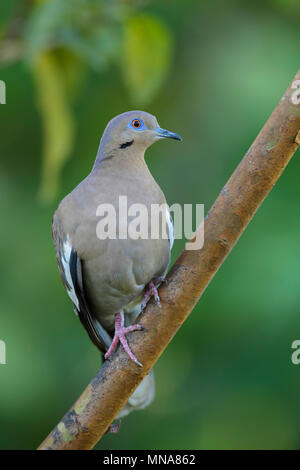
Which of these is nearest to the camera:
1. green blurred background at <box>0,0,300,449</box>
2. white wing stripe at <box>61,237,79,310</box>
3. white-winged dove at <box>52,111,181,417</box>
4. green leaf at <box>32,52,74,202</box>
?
white-winged dove at <box>52,111,181,417</box>

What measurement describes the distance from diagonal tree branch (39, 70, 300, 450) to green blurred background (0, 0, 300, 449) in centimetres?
178

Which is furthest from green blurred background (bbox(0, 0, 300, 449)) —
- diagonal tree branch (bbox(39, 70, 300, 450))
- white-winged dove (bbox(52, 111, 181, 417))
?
diagonal tree branch (bbox(39, 70, 300, 450))

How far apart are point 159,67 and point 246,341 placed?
2.17 meters

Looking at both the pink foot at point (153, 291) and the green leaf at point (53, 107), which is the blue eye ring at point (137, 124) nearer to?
the green leaf at point (53, 107)

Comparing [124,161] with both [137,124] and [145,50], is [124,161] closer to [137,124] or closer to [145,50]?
[137,124]

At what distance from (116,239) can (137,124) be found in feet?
1.12

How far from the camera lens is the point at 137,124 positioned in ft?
6.14

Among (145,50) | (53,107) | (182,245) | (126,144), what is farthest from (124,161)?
(182,245)

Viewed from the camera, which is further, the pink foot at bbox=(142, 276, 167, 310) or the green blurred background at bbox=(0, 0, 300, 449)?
the green blurred background at bbox=(0, 0, 300, 449)

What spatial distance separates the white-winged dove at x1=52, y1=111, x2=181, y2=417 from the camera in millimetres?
1892

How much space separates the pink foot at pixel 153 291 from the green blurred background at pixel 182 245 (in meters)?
1.55

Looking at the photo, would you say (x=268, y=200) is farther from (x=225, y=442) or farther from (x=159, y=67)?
(x=159, y=67)

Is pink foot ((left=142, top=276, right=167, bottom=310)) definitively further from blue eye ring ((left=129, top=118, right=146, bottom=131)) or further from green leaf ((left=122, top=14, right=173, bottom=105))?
green leaf ((left=122, top=14, right=173, bottom=105))

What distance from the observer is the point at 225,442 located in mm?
4070
